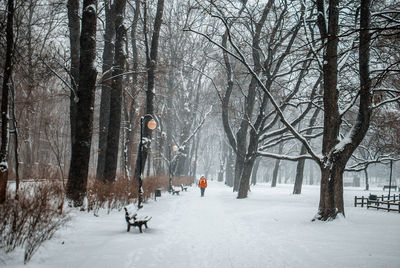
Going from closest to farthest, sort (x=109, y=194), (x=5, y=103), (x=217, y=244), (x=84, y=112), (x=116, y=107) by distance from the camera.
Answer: (x=217, y=244)
(x=5, y=103)
(x=84, y=112)
(x=109, y=194)
(x=116, y=107)

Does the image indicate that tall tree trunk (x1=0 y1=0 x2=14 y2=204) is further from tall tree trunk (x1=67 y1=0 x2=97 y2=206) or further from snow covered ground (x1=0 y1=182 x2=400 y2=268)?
snow covered ground (x1=0 y1=182 x2=400 y2=268)

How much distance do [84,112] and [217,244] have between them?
5534 mm

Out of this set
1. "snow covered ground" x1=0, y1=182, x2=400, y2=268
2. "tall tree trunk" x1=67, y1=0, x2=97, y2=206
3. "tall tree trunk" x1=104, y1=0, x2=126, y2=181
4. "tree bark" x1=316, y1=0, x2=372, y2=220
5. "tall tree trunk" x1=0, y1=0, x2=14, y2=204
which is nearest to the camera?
"snow covered ground" x1=0, y1=182, x2=400, y2=268

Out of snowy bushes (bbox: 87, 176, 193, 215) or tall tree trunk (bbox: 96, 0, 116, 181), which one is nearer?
snowy bushes (bbox: 87, 176, 193, 215)

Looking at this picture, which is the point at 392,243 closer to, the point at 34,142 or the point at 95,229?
the point at 95,229

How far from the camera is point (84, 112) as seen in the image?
8.51m

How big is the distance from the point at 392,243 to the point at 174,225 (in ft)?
17.7

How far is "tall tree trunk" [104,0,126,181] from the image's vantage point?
11.7m

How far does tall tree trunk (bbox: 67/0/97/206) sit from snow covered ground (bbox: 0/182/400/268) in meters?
0.86

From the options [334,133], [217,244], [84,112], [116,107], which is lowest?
[217,244]

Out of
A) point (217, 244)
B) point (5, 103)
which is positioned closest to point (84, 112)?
point (5, 103)

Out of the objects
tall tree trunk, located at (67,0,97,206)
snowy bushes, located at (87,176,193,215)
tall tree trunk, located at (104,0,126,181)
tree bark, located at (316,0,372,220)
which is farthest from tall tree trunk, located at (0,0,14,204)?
tree bark, located at (316,0,372,220)

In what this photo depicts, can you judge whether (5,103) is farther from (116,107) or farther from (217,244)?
(217,244)

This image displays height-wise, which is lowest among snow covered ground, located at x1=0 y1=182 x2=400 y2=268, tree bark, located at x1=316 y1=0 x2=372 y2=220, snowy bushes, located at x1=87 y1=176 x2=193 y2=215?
snow covered ground, located at x1=0 y1=182 x2=400 y2=268
